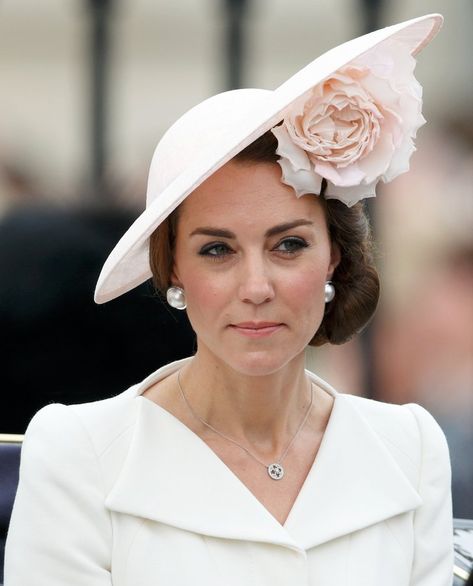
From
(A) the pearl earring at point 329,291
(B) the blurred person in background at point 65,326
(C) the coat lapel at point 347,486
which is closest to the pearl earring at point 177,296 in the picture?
(A) the pearl earring at point 329,291

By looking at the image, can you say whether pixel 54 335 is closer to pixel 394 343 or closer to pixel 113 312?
pixel 113 312

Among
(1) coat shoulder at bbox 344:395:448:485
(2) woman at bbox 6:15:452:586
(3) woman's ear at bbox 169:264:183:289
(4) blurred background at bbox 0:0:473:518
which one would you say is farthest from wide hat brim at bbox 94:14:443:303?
(4) blurred background at bbox 0:0:473:518

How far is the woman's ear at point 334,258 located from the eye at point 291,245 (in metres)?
0.12

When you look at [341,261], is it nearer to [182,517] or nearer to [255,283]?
[255,283]

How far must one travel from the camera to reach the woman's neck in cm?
207

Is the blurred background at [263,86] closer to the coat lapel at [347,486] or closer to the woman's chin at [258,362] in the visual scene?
the coat lapel at [347,486]

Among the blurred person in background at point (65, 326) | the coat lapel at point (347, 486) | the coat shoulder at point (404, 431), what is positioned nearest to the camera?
the coat lapel at point (347, 486)

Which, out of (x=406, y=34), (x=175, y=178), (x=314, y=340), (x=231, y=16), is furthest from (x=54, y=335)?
(x=231, y=16)

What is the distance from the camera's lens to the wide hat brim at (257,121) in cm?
183

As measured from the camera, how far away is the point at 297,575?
2.00m

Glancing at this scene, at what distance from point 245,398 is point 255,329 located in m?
0.20

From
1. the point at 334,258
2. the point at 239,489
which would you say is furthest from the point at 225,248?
the point at 239,489

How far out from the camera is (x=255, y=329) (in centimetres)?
192

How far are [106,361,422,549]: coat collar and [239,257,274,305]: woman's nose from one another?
31 centimetres
